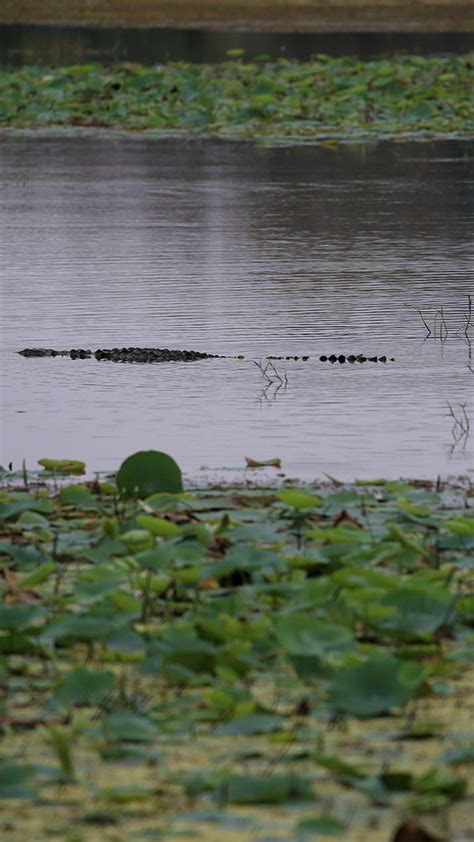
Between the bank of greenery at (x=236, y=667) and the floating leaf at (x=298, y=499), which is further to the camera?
the floating leaf at (x=298, y=499)

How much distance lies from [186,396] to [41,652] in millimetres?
3576

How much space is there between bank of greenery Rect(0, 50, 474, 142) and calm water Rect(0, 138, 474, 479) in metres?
2.67

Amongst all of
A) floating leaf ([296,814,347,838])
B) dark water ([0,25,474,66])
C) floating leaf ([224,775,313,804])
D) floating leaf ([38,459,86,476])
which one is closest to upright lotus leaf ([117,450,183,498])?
floating leaf ([38,459,86,476])

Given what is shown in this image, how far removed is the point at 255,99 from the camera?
72.4ft

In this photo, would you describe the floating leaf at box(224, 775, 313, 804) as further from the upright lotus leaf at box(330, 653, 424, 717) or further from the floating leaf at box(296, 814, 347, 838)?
the upright lotus leaf at box(330, 653, 424, 717)

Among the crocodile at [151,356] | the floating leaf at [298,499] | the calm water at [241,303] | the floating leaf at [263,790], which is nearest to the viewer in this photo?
the floating leaf at [263,790]

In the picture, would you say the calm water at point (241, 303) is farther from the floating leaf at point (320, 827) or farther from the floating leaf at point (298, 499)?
the floating leaf at point (320, 827)

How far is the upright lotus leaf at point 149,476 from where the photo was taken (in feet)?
19.6

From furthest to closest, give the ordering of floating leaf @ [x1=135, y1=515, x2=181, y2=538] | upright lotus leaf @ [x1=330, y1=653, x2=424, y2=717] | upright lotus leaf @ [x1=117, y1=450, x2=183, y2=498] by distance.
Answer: upright lotus leaf @ [x1=117, y1=450, x2=183, y2=498], floating leaf @ [x1=135, y1=515, x2=181, y2=538], upright lotus leaf @ [x1=330, y1=653, x2=424, y2=717]

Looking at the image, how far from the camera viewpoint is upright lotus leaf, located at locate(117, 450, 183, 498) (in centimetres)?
596

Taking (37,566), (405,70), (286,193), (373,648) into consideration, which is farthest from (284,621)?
(405,70)

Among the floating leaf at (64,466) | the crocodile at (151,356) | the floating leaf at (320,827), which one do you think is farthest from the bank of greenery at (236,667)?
the crocodile at (151,356)

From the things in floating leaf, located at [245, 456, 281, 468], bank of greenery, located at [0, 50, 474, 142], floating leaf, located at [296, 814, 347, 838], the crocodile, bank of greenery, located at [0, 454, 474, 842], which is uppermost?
bank of greenery, located at [0, 50, 474, 142]

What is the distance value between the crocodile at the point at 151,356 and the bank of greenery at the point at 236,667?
2895 millimetres
